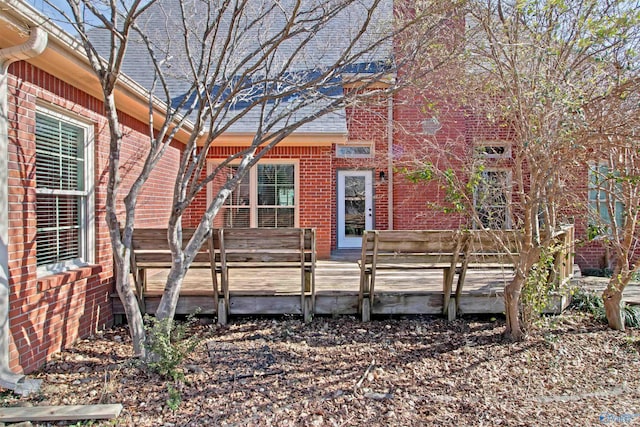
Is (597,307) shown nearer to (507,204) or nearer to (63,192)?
(507,204)

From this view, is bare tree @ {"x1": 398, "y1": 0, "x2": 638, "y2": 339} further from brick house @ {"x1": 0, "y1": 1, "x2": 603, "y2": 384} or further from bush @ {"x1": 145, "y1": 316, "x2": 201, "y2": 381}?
bush @ {"x1": 145, "y1": 316, "x2": 201, "y2": 381}

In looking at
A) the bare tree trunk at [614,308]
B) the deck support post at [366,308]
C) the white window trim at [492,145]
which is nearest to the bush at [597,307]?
the bare tree trunk at [614,308]

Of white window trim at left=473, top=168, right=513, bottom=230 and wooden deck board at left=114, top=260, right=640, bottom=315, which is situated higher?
white window trim at left=473, top=168, right=513, bottom=230

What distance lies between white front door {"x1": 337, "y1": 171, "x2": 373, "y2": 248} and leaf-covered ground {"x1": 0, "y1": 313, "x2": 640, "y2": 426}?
489 centimetres

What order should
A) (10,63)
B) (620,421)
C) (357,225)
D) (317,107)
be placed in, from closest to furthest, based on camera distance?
(620,421) → (10,63) → (317,107) → (357,225)

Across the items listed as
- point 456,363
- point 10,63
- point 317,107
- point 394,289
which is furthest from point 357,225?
point 10,63

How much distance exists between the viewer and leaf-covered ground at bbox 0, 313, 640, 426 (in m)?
3.31

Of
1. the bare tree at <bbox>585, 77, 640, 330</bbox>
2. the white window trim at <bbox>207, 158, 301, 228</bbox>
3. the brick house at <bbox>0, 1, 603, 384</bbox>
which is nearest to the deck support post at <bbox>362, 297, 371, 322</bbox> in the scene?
the brick house at <bbox>0, 1, 603, 384</bbox>

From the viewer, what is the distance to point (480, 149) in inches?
192

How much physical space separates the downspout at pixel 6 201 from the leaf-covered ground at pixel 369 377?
0.14 meters

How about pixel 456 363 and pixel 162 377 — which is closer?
pixel 162 377

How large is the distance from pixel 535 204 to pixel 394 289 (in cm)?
216

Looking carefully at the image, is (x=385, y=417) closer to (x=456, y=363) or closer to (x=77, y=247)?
(x=456, y=363)

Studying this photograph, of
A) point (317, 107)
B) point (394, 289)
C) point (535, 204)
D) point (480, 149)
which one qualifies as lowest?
point (394, 289)
